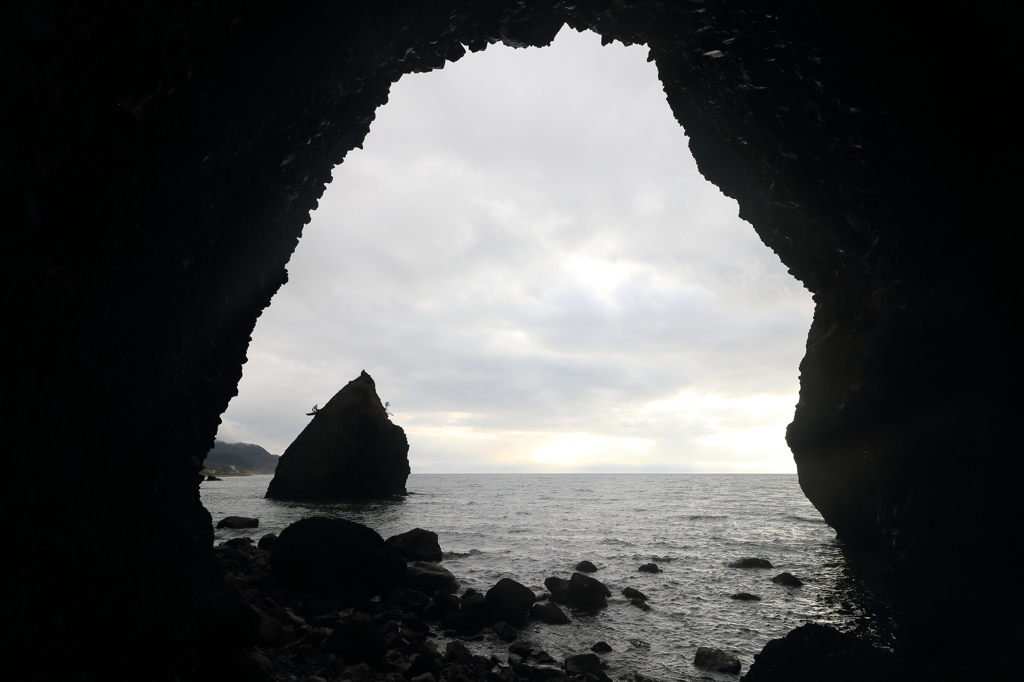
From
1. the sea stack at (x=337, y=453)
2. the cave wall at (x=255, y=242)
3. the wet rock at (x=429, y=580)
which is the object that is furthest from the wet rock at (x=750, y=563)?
the sea stack at (x=337, y=453)

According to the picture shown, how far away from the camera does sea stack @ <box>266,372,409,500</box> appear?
39.1 meters

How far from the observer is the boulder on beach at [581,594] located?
11453 mm

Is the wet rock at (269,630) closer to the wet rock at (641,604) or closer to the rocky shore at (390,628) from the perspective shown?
the rocky shore at (390,628)

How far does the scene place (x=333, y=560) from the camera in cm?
1118

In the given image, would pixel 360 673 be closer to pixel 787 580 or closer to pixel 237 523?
pixel 787 580

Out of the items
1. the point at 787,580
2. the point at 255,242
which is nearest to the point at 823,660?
the point at 787,580

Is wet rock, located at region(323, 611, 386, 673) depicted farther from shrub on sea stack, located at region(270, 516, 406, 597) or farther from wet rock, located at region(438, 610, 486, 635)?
shrub on sea stack, located at region(270, 516, 406, 597)

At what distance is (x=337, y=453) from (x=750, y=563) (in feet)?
112

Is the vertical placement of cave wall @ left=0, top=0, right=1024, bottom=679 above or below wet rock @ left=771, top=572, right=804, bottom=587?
above

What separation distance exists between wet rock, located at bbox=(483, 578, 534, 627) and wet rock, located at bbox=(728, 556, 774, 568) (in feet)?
34.2

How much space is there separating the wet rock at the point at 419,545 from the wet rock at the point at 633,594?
7.18 meters

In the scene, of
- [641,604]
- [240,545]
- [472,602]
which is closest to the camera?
[472,602]

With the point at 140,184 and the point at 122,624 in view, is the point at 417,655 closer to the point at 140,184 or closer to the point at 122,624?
the point at 122,624

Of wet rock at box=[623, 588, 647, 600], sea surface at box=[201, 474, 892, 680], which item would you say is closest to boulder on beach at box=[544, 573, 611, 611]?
sea surface at box=[201, 474, 892, 680]
